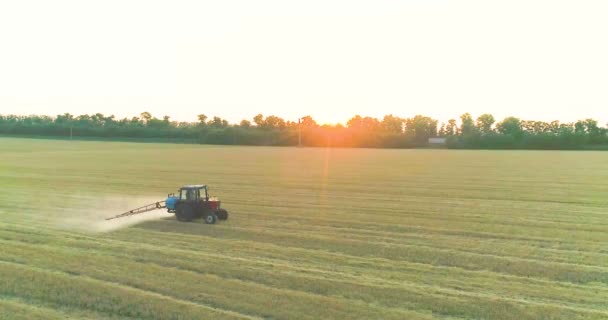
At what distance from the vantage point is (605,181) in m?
33.3

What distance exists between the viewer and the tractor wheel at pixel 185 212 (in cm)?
1686

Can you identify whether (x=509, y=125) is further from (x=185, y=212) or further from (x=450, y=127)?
(x=185, y=212)

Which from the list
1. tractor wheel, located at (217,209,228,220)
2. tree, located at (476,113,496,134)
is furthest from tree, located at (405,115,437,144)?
tractor wheel, located at (217,209,228,220)

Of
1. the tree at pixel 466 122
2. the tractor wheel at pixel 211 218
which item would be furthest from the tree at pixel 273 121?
the tractor wheel at pixel 211 218

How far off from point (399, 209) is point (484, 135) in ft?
373

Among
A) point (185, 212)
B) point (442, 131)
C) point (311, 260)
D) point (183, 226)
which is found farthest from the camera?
point (442, 131)

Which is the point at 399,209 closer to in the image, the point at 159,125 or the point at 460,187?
the point at 460,187

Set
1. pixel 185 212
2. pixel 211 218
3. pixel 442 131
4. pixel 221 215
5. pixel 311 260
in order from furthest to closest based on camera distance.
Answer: pixel 442 131, pixel 221 215, pixel 185 212, pixel 211 218, pixel 311 260

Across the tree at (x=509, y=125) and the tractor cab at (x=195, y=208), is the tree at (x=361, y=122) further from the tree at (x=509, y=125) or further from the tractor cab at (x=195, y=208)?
the tractor cab at (x=195, y=208)

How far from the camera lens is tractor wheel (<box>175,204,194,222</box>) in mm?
16859

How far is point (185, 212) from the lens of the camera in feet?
55.4

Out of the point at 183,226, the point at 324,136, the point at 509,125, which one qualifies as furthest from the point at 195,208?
the point at 509,125

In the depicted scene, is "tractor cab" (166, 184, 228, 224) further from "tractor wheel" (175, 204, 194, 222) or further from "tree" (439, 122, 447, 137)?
"tree" (439, 122, 447, 137)

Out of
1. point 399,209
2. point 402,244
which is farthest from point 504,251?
point 399,209
